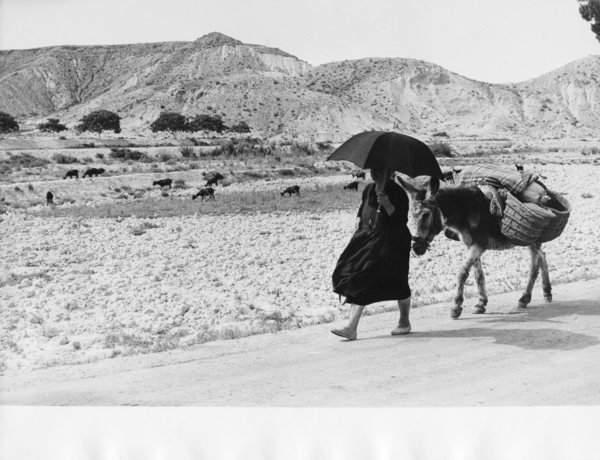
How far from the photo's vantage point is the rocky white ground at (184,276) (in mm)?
10414

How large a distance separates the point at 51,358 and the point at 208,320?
2.66 meters

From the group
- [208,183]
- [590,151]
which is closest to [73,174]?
[208,183]

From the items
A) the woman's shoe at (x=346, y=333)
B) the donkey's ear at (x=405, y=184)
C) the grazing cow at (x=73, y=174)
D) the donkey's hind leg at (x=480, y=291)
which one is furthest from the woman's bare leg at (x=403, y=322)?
the grazing cow at (x=73, y=174)

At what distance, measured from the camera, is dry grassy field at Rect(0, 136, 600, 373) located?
10625mm

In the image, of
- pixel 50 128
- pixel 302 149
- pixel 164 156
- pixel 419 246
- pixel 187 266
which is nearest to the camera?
pixel 419 246

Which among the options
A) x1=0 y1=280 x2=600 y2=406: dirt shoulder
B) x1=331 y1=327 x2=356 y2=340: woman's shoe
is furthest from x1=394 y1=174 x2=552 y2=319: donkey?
x1=331 y1=327 x2=356 y2=340: woman's shoe

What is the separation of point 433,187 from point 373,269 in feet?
4.01

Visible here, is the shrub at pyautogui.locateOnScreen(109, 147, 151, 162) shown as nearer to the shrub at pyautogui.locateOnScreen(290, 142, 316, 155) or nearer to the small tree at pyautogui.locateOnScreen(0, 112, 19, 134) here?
the small tree at pyautogui.locateOnScreen(0, 112, 19, 134)

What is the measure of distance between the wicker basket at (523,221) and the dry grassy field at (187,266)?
5.77 feet

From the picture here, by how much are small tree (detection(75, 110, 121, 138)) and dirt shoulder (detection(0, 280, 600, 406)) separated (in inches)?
2729

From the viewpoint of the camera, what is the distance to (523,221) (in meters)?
9.09

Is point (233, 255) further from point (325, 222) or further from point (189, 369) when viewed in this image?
point (189, 369)

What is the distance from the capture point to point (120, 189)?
3397 centimetres

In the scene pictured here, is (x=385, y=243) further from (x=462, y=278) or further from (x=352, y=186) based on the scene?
(x=352, y=186)
